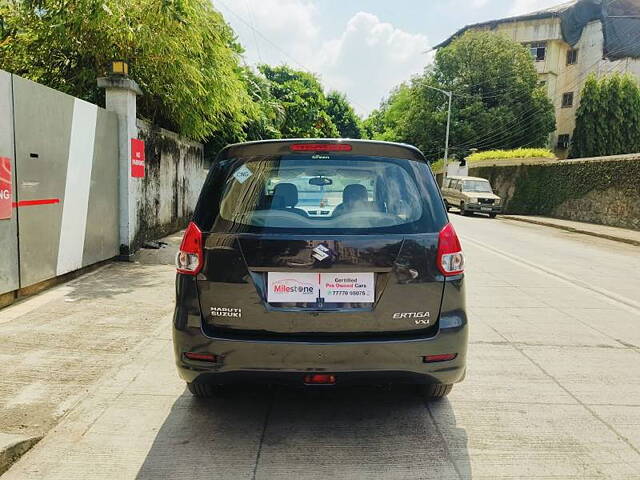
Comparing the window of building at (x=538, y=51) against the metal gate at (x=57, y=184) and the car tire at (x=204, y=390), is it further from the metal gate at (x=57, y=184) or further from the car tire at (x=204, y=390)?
the car tire at (x=204, y=390)

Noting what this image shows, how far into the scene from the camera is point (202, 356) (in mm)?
3078

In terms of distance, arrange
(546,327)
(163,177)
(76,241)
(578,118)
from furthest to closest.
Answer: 1. (578,118)
2. (163,177)
3. (76,241)
4. (546,327)

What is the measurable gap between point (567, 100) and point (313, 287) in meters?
52.0

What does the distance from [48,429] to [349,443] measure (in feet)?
5.91

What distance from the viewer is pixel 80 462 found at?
9.78 feet

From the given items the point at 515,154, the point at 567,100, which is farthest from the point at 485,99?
the point at 515,154

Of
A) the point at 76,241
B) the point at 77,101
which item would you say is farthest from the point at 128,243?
the point at 77,101

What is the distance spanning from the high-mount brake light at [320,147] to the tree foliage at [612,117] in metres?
42.3

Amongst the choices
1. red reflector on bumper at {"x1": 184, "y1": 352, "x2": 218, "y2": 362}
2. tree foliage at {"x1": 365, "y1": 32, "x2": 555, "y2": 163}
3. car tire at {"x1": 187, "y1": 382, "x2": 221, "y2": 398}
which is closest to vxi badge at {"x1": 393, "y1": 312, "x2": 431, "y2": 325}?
red reflector on bumper at {"x1": 184, "y1": 352, "x2": 218, "y2": 362}

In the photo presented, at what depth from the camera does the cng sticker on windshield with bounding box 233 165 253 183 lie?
130 inches

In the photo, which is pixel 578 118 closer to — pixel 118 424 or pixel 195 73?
pixel 195 73

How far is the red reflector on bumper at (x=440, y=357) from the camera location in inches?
121

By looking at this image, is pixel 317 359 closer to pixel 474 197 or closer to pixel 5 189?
pixel 5 189

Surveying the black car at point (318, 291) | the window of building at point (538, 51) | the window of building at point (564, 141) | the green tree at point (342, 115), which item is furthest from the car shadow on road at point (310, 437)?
the green tree at point (342, 115)
